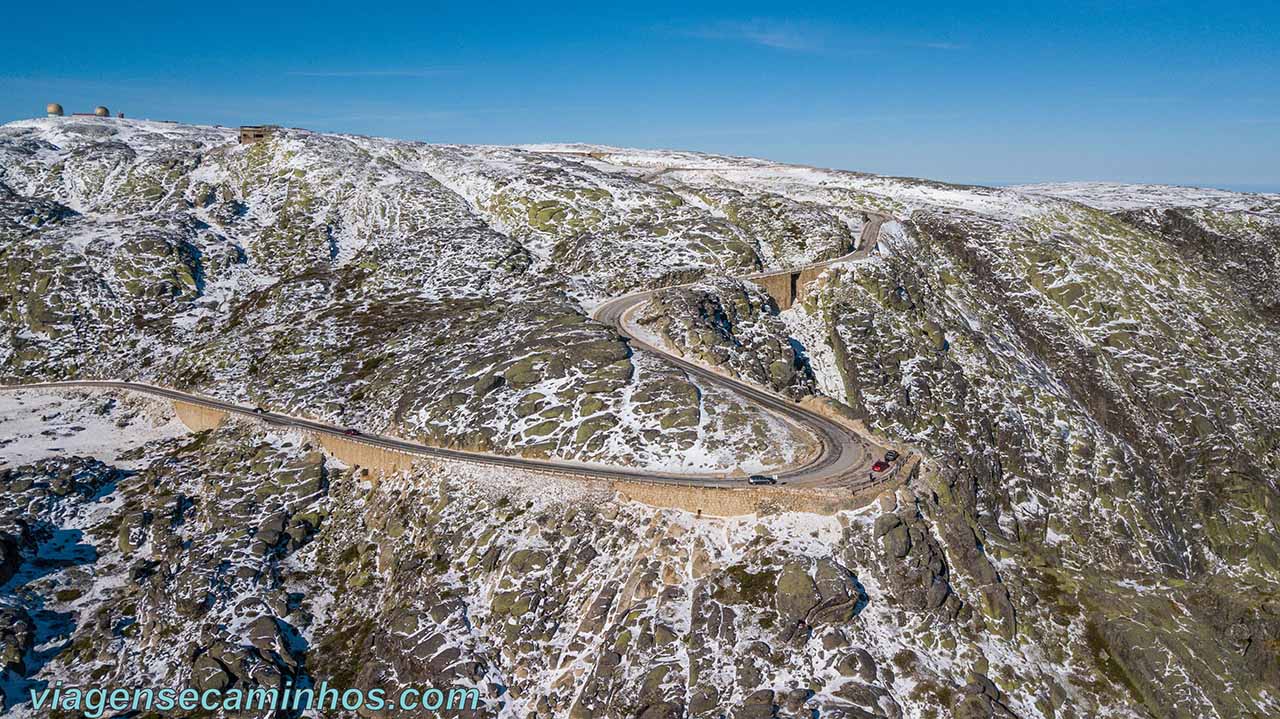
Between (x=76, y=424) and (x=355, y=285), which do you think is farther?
(x=355, y=285)

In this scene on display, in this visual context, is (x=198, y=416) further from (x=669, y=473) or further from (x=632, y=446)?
(x=669, y=473)

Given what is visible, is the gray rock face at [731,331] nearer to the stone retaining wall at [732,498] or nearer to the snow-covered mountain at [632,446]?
the snow-covered mountain at [632,446]

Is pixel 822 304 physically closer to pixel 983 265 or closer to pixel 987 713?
pixel 983 265

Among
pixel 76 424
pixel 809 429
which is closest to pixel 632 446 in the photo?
pixel 809 429

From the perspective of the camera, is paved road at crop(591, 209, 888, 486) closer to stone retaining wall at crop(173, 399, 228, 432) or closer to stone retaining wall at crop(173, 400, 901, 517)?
stone retaining wall at crop(173, 400, 901, 517)

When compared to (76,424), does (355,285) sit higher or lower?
higher

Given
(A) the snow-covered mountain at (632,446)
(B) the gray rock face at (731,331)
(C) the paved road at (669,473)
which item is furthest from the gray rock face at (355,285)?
(B) the gray rock face at (731,331)
